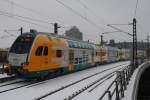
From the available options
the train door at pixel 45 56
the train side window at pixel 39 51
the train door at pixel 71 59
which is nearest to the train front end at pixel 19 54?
the train side window at pixel 39 51

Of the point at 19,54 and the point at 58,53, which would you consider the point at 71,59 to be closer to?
the point at 58,53

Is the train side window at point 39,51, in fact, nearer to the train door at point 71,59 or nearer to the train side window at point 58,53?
the train side window at point 58,53

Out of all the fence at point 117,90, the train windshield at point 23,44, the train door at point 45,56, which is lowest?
the fence at point 117,90

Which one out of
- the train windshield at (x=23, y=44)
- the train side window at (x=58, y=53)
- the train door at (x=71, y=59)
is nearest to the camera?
the train windshield at (x=23, y=44)

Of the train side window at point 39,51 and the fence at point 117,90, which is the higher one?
the train side window at point 39,51

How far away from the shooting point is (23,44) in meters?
17.7

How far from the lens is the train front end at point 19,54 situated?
16938 mm

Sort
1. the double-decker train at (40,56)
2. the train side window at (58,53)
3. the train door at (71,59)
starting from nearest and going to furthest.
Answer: the double-decker train at (40,56)
the train side window at (58,53)
the train door at (71,59)

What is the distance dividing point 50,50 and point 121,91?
8.00 m

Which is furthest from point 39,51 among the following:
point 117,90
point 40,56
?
point 117,90

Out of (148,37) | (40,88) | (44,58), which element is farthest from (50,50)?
(148,37)

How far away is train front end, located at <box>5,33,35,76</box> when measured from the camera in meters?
16.9

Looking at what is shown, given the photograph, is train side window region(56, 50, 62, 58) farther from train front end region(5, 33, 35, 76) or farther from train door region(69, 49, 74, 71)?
train front end region(5, 33, 35, 76)

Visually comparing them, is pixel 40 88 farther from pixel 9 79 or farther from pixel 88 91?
pixel 9 79
